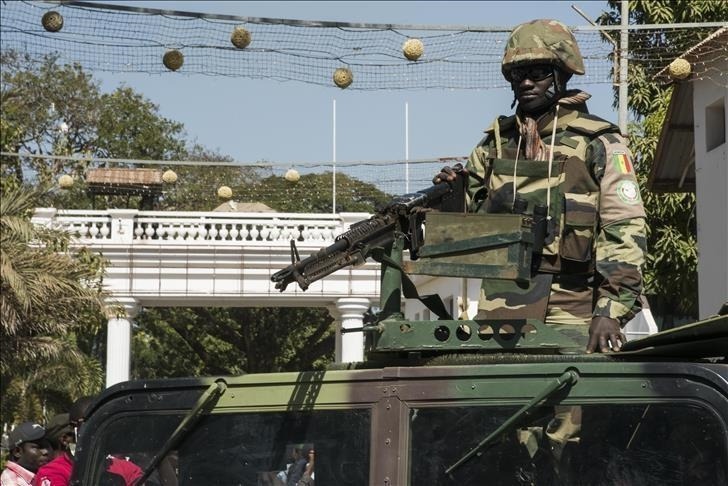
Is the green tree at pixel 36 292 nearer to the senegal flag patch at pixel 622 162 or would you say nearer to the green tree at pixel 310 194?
the senegal flag patch at pixel 622 162

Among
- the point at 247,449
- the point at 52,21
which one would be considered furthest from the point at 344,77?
the point at 247,449

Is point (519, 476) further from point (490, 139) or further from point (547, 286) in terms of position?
point (490, 139)

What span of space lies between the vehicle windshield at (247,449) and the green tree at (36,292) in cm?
1275

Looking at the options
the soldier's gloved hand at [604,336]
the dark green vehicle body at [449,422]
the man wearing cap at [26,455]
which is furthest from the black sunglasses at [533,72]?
the man wearing cap at [26,455]

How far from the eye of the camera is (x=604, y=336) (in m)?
4.63

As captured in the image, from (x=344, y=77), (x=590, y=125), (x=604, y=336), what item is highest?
(x=344, y=77)

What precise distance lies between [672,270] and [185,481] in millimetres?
18045

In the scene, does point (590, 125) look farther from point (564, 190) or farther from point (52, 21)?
point (52, 21)

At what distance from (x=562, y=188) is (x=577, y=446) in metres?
1.45

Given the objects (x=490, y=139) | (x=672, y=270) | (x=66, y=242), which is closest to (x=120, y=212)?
(x=66, y=242)

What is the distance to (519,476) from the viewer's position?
392cm

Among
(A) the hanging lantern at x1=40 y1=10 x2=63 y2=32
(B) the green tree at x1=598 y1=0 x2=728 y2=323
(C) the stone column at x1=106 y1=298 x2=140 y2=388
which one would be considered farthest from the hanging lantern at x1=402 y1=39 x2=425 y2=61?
(C) the stone column at x1=106 y1=298 x2=140 y2=388

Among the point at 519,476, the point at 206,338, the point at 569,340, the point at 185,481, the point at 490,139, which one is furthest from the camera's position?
the point at 206,338

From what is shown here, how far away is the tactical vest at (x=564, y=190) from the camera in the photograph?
5121 millimetres
